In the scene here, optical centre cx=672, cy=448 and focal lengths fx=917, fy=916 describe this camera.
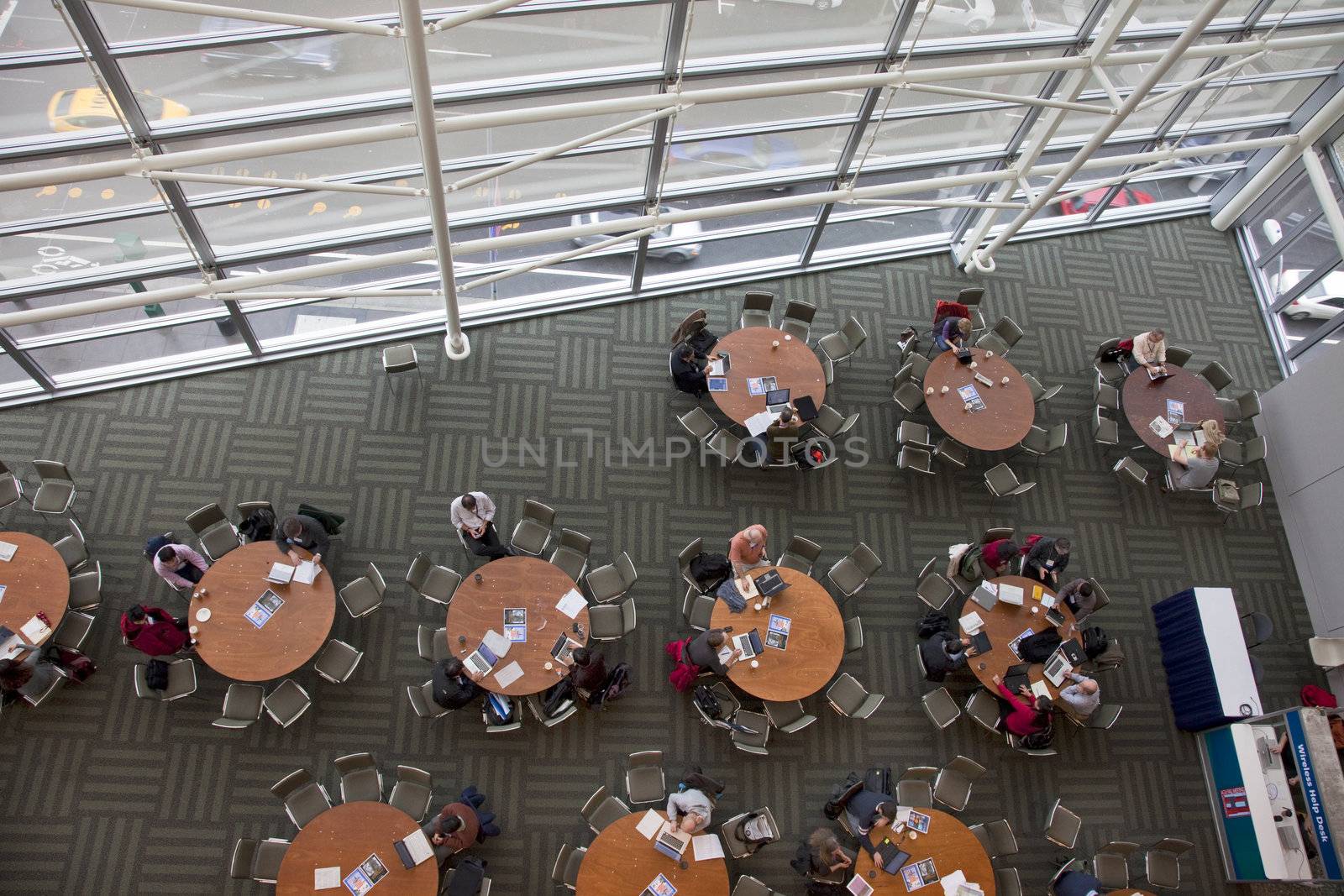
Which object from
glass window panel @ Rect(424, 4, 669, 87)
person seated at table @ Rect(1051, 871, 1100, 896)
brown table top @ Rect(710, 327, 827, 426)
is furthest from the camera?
brown table top @ Rect(710, 327, 827, 426)

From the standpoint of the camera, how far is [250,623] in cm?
788

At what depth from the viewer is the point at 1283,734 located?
8.84 m

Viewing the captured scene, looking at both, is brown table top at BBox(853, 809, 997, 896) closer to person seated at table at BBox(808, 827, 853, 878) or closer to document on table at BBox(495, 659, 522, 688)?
person seated at table at BBox(808, 827, 853, 878)

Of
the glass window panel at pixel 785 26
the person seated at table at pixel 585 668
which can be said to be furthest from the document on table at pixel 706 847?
the glass window panel at pixel 785 26

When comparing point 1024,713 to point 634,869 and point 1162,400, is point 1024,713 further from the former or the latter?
point 1162,400

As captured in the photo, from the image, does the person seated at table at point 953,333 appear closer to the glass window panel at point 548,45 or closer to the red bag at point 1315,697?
the glass window panel at point 548,45

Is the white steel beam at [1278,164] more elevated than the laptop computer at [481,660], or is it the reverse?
the white steel beam at [1278,164]

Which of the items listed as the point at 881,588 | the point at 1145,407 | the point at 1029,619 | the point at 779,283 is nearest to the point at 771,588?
the point at 881,588

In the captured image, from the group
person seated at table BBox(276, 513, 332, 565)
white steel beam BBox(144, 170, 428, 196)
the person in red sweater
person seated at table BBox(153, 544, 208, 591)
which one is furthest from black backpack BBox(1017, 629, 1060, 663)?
person seated at table BBox(153, 544, 208, 591)

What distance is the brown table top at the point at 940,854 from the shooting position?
7.80 meters

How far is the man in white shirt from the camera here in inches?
328

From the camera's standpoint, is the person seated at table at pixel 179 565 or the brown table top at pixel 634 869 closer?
the brown table top at pixel 634 869

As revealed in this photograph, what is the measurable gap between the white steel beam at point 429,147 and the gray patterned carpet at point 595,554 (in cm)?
118

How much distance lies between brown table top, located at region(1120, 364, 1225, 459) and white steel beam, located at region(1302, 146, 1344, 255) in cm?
222
